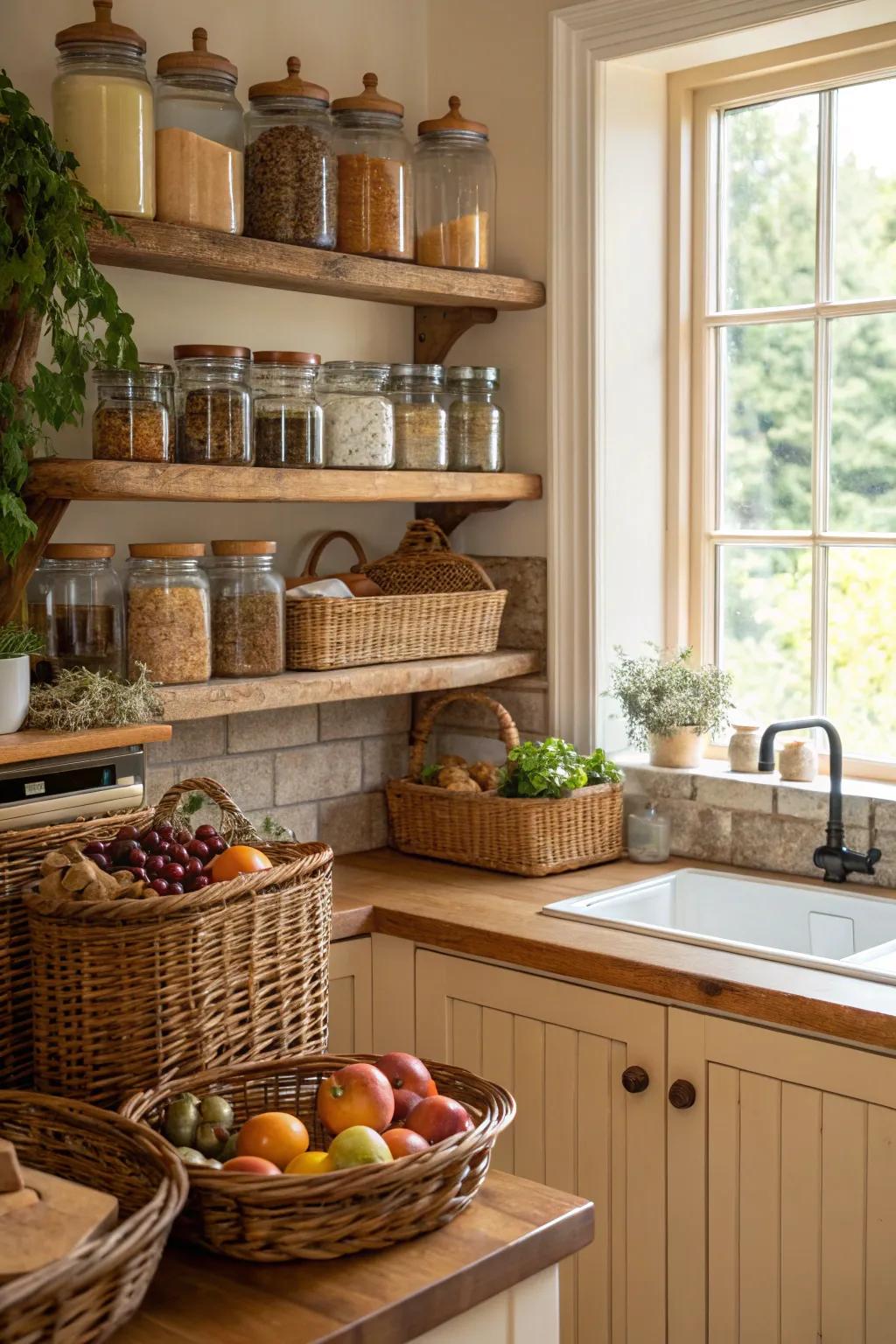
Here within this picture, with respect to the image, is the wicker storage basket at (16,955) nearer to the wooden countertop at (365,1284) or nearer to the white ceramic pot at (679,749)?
the wooden countertop at (365,1284)

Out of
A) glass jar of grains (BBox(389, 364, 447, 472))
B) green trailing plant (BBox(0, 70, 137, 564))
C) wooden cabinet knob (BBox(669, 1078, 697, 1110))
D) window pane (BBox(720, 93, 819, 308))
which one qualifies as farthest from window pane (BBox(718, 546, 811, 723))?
green trailing plant (BBox(0, 70, 137, 564))

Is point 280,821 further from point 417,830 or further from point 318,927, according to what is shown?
point 318,927

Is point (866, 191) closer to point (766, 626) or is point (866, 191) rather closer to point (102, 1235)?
point (766, 626)

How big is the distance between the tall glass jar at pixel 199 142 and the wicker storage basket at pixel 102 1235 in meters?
1.51

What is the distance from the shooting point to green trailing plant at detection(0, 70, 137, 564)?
2.07 metres

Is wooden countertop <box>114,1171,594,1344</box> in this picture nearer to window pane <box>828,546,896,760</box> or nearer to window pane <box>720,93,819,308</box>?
window pane <box>828,546,896,760</box>

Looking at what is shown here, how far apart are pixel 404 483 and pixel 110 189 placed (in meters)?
0.76

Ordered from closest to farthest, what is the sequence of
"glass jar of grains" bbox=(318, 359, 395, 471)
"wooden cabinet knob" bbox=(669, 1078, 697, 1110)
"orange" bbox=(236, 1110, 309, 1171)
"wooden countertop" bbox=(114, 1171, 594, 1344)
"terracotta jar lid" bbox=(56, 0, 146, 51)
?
"wooden countertop" bbox=(114, 1171, 594, 1344) → "orange" bbox=(236, 1110, 309, 1171) → "wooden cabinet knob" bbox=(669, 1078, 697, 1110) → "terracotta jar lid" bbox=(56, 0, 146, 51) → "glass jar of grains" bbox=(318, 359, 395, 471)

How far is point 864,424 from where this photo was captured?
2949mm

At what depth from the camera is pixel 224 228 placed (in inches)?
99.6

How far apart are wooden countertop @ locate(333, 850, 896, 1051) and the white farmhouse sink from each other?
43 millimetres

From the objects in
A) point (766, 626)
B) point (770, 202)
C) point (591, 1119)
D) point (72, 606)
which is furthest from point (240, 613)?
point (770, 202)

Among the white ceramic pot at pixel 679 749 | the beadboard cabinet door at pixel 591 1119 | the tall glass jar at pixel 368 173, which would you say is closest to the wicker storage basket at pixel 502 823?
the white ceramic pot at pixel 679 749

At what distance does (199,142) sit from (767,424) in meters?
1.28
